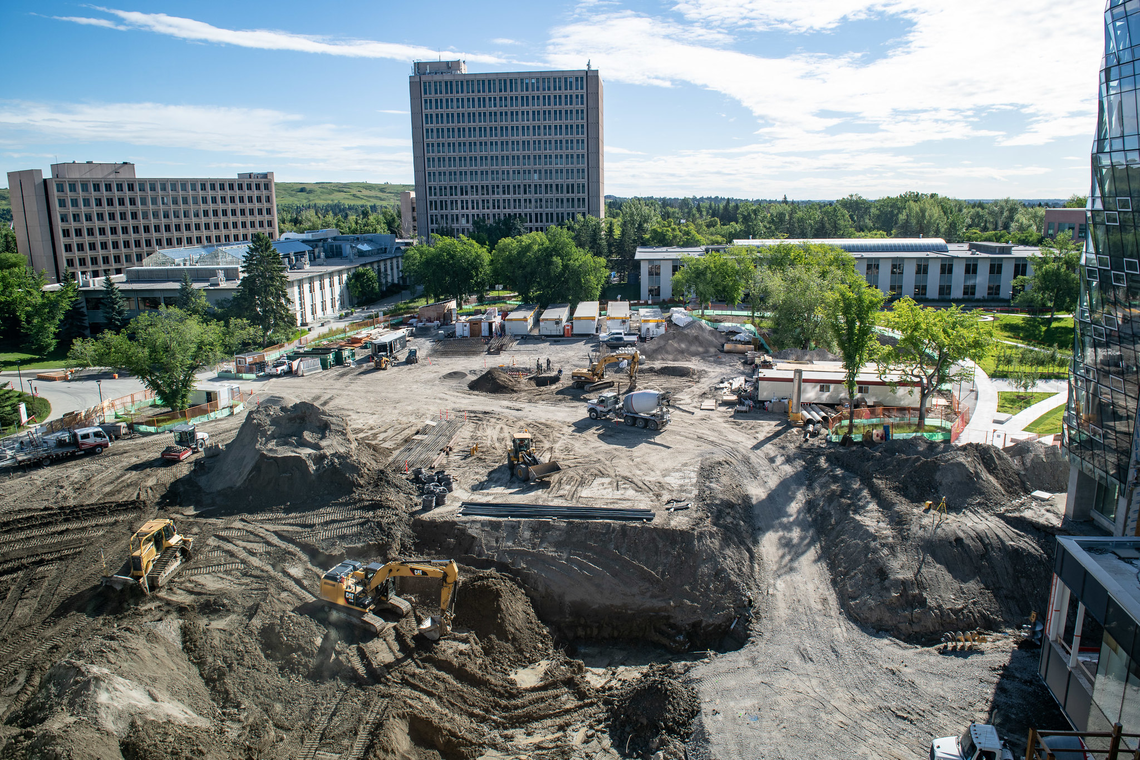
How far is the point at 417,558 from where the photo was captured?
23.6 m

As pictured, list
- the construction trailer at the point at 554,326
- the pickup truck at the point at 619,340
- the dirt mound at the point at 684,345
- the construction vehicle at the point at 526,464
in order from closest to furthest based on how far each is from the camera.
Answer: the construction vehicle at the point at 526,464 → the dirt mound at the point at 684,345 → the pickup truck at the point at 619,340 → the construction trailer at the point at 554,326

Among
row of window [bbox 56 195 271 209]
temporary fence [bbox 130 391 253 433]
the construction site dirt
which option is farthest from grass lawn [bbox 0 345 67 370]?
row of window [bbox 56 195 271 209]

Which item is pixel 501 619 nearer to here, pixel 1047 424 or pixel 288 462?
pixel 288 462

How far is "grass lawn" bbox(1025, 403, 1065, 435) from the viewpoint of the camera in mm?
34197

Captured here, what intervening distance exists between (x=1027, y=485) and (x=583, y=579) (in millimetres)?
17680

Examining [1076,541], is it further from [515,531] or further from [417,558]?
[417,558]

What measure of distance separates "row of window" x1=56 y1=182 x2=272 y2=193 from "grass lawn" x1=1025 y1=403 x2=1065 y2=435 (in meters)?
123

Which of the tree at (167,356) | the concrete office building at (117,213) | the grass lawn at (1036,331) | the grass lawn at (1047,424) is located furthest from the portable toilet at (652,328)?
the concrete office building at (117,213)

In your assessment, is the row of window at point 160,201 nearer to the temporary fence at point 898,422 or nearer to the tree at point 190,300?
the tree at point 190,300

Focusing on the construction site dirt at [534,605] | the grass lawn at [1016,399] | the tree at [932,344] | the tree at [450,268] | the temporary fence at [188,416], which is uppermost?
the tree at [450,268]

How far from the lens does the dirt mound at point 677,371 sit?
47.0 meters

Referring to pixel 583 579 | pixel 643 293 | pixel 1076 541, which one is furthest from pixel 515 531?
pixel 643 293

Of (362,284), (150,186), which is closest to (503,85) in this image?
(362,284)

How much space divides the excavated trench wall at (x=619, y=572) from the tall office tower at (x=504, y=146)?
339ft
